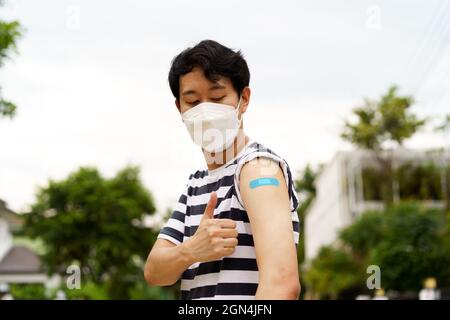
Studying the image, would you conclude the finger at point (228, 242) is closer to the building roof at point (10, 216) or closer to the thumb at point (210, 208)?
the thumb at point (210, 208)

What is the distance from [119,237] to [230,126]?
4191cm

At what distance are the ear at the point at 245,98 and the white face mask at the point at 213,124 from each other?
0.07ft

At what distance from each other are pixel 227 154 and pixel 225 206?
0.52 ft

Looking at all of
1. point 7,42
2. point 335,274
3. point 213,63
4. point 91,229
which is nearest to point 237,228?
point 213,63

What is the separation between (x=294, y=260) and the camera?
150 cm

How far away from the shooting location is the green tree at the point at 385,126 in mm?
37312

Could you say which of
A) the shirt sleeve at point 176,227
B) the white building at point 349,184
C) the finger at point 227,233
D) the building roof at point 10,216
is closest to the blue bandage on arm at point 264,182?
the finger at point 227,233

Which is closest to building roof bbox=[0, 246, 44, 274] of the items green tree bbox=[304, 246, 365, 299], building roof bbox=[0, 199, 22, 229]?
building roof bbox=[0, 199, 22, 229]

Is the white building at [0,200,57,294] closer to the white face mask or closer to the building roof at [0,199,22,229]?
the building roof at [0,199,22,229]

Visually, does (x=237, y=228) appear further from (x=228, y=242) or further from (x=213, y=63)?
(x=213, y=63)

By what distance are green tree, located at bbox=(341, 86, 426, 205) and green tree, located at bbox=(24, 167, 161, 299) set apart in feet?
46.9

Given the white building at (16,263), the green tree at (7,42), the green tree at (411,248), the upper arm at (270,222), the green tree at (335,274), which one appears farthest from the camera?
the white building at (16,263)

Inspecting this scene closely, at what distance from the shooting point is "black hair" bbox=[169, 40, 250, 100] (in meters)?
1.78

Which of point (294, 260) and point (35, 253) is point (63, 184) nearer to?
point (35, 253)
